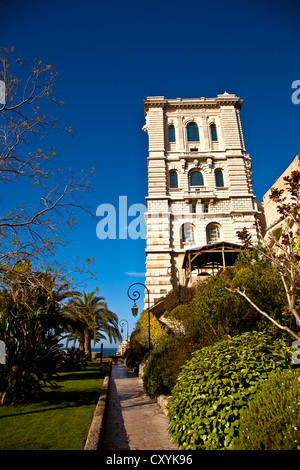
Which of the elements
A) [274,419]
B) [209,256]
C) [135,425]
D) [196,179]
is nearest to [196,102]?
[196,179]

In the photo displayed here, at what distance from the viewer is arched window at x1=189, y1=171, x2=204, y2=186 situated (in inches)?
1129

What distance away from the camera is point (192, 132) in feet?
100.0

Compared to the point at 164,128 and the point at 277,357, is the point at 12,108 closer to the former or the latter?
the point at 277,357

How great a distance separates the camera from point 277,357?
476 centimetres

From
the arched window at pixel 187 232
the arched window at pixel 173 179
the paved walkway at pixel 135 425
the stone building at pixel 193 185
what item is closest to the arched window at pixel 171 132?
the stone building at pixel 193 185

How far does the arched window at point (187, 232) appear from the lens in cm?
2660

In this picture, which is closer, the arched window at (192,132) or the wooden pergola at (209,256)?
the wooden pergola at (209,256)

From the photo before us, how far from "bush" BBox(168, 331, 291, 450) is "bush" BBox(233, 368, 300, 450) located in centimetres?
38

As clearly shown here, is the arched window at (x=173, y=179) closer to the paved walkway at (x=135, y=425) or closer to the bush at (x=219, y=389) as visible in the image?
the paved walkway at (x=135, y=425)

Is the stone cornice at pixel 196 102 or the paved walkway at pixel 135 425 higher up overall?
the stone cornice at pixel 196 102
